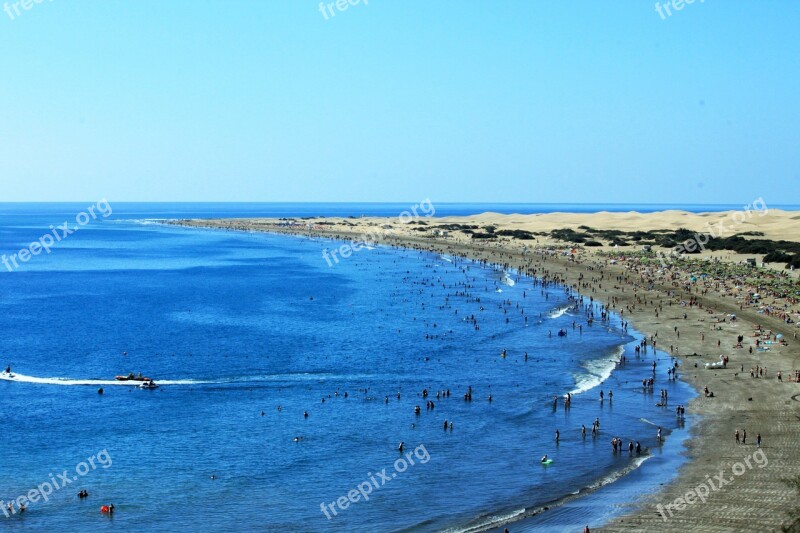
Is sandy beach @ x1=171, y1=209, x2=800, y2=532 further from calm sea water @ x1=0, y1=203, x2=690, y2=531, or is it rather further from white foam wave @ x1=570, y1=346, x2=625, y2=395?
white foam wave @ x1=570, y1=346, x2=625, y2=395

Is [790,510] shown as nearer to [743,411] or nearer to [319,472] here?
[743,411]

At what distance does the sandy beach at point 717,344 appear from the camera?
1373 inches

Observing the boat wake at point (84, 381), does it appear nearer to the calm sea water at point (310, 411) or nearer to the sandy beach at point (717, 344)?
the calm sea water at point (310, 411)

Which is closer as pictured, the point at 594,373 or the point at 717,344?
the point at 594,373

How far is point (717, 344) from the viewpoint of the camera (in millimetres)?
69812

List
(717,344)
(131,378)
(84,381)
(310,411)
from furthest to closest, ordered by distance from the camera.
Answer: (717,344)
(131,378)
(84,381)
(310,411)

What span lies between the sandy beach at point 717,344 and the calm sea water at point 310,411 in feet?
10.9

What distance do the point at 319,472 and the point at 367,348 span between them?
107 feet

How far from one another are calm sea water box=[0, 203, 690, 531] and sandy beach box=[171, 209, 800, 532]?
3335mm

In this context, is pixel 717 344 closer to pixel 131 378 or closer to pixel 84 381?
pixel 131 378

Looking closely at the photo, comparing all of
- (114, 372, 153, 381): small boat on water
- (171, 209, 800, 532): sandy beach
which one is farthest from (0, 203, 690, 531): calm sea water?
(171, 209, 800, 532): sandy beach

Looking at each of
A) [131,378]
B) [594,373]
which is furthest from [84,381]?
[594,373]


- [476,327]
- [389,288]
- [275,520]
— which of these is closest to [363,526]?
[275,520]

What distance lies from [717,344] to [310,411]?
40339 millimetres
